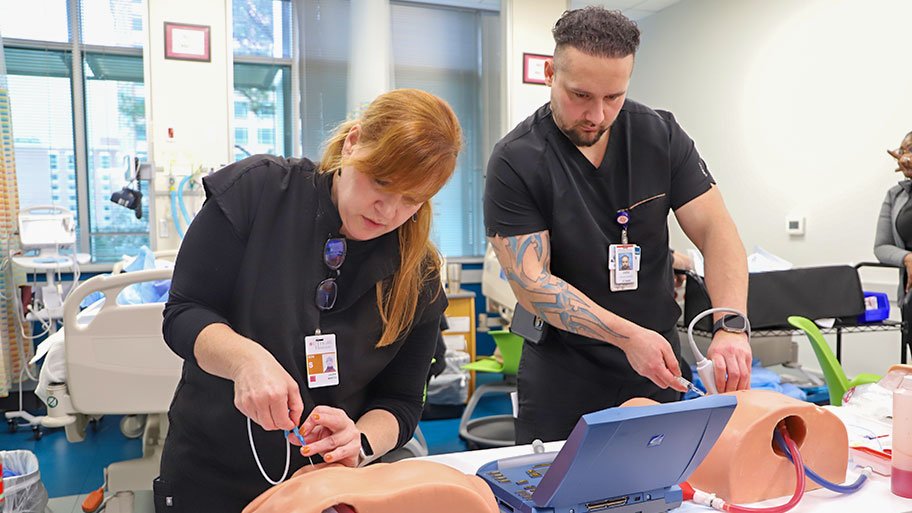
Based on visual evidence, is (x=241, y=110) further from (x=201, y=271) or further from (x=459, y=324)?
(x=201, y=271)

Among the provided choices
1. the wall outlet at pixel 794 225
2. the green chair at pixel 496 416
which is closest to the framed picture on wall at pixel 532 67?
the wall outlet at pixel 794 225

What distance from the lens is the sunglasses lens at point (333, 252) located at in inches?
47.3

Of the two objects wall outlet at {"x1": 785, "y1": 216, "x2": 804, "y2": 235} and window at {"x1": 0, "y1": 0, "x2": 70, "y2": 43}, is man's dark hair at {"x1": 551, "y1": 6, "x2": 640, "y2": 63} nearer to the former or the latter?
wall outlet at {"x1": 785, "y1": 216, "x2": 804, "y2": 235}

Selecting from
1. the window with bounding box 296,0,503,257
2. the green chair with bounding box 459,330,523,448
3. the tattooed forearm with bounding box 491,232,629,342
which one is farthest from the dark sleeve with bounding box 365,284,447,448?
the window with bounding box 296,0,503,257

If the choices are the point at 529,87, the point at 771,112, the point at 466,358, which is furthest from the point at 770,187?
the point at 466,358

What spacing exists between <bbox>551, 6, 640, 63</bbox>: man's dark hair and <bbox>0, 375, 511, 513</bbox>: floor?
226 cm

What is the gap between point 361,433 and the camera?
1154mm

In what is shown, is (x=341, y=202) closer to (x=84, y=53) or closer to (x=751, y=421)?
(x=751, y=421)

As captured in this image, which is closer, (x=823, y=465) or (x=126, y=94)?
(x=823, y=465)

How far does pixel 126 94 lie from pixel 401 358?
15.4 feet

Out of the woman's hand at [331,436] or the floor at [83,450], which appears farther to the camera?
the floor at [83,450]

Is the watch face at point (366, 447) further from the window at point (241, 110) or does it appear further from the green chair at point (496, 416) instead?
the window at point (241, 110)

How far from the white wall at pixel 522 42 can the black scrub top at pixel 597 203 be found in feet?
11.1

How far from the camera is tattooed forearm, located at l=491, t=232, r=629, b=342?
1.56 meters
